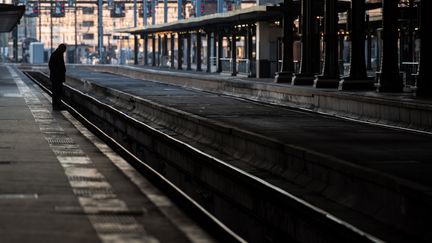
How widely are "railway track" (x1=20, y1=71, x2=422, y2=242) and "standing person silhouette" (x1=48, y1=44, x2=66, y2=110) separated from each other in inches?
289

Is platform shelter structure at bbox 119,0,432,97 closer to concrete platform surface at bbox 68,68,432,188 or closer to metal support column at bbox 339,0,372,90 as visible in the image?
metal support column at bbox 339,0,372,90

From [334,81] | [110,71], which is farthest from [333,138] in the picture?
[110,71]

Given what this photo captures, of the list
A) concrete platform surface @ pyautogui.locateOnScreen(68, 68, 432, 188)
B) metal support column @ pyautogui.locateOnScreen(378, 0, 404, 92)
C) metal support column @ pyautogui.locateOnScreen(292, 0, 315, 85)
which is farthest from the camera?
metal support column @ pyautogui.locateOnScreen(292, 0, 315, 85)

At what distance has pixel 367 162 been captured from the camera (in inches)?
A: 611

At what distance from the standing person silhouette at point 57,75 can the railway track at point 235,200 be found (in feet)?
24.1

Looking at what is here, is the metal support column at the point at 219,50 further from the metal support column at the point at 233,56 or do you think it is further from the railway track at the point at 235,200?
the railway track at the point at 235,200

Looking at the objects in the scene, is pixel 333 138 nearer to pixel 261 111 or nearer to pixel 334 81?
pixel 261 111

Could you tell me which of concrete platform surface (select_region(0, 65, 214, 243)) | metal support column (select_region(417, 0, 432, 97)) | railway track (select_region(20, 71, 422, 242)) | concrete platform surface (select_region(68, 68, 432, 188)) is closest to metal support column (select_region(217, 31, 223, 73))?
concrete platform surface (select_region(68, 68, 432, 188))

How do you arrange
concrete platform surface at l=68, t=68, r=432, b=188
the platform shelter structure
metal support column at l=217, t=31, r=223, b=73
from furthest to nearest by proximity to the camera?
1. metal support column at l=217, t=31, r=223, b=73
2. the platform shelter structure
3. concrete platform surface at l=68, t=68, r=432, b=188

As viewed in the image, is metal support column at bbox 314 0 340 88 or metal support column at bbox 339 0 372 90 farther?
metal support column at bbox 314 0 340 88

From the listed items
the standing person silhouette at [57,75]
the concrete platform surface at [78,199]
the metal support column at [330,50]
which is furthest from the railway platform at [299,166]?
the metal support column at [330,50]

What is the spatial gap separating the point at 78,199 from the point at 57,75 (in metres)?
23.1

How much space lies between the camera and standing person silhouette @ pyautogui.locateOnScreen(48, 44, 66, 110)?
35594 millimetres

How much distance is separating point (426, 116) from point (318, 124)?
8.45 feet
